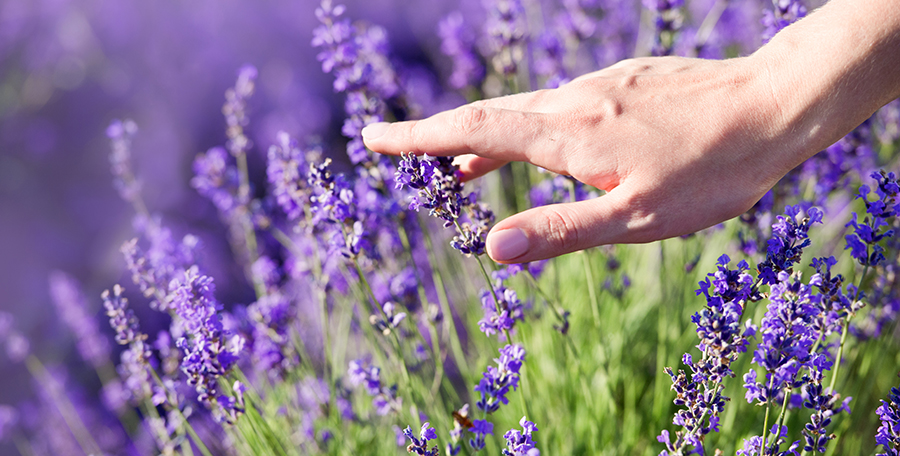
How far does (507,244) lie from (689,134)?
0.55 m

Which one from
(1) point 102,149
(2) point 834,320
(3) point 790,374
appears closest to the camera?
(3) point 790,374

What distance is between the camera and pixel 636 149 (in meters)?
1.32

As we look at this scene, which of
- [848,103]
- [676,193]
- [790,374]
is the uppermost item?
[848,103]

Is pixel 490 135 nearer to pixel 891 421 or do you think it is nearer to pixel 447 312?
pixel 447 312

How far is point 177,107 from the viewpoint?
412cm

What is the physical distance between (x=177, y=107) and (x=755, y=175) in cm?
412

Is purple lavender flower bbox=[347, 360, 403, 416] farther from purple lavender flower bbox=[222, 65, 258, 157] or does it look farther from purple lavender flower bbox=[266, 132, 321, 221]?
purple lavender flower bbox=[222, 65, 258, 157]

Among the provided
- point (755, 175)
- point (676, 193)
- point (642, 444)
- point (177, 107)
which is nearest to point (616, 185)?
point (676, 193)

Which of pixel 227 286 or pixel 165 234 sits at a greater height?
pixel 227 286

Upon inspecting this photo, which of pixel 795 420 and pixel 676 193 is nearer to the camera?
pixel 676 193

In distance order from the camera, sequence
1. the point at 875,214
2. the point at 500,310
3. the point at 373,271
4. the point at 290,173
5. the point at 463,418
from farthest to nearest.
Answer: the point at 373,271, the point at 290,173, the point at 500,310, the point at 463,418, the point at 875,214

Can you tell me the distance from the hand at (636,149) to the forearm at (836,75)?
35mm

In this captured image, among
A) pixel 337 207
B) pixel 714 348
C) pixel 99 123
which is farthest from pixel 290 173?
pixel 99 123

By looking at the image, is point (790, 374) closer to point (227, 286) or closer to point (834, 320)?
point (834, 320)
